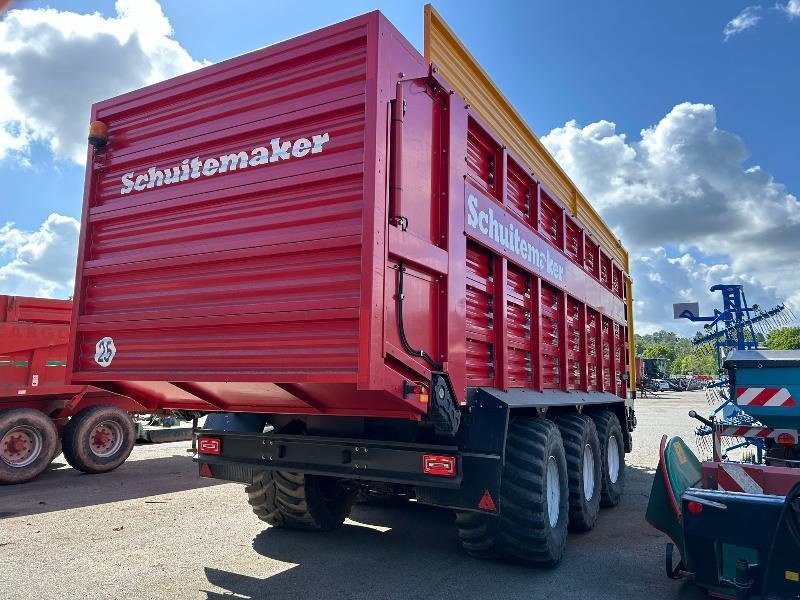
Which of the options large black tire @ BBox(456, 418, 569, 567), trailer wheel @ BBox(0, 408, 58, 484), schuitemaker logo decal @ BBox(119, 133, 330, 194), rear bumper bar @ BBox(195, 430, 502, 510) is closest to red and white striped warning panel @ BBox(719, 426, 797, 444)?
large black tire @ BBox(456, 418, 569, 567)

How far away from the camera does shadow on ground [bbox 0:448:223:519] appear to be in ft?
21.8

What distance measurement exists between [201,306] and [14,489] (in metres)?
5.57

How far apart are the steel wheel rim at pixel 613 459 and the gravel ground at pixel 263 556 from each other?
387 mm

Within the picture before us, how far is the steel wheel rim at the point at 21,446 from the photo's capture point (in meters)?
7.86

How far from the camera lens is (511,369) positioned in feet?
16.2

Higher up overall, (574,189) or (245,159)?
(574,189)

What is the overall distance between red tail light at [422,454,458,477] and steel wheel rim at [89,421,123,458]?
22.0ft

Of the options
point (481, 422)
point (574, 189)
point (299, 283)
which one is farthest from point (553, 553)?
point (574, 189)

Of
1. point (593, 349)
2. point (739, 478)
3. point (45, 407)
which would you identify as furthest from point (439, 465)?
point (45, 407)

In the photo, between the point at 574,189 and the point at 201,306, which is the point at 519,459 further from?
the point at 574,189

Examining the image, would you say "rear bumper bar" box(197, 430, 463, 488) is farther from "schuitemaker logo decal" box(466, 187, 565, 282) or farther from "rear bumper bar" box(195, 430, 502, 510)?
"schuitemaker logo decal" box(466, 187, 565, 282)

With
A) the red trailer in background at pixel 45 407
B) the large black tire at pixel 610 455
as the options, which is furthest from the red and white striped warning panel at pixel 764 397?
the red trailer in background at pixel 45 407

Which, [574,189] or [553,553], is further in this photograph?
[574,189]

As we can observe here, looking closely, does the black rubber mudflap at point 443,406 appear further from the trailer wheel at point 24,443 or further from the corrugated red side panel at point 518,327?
the trailer wheel at point 24,443
